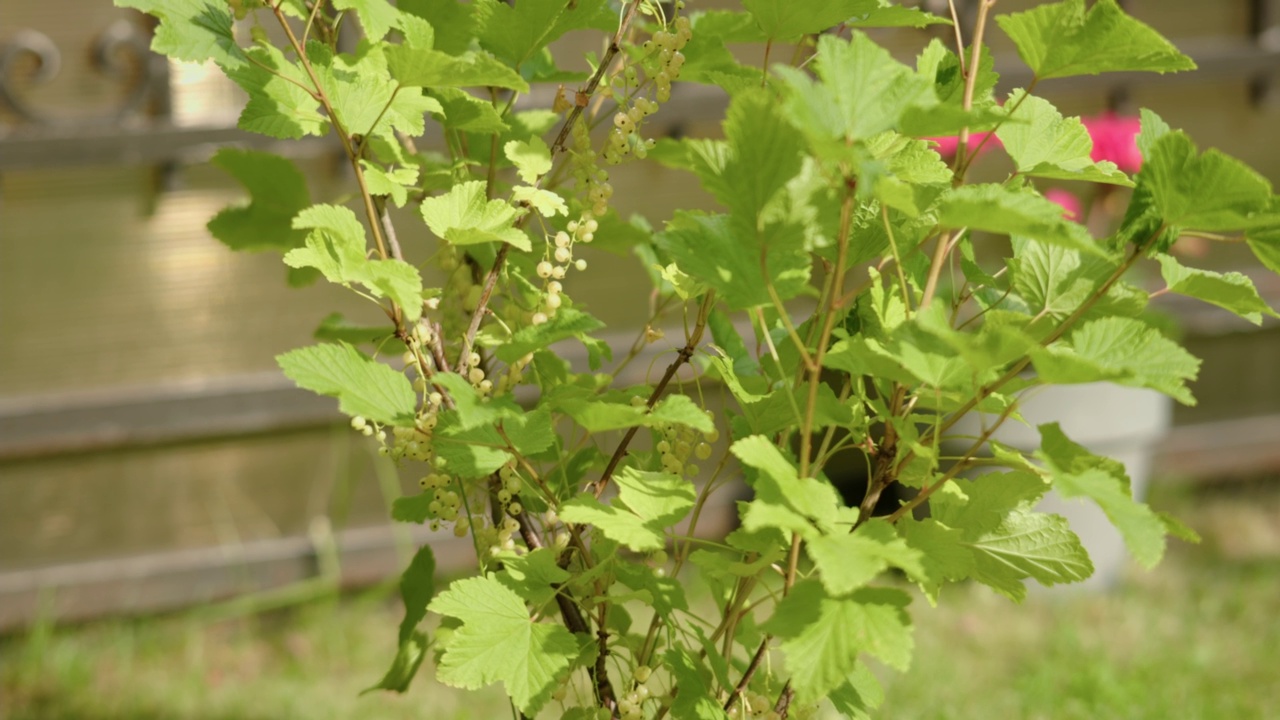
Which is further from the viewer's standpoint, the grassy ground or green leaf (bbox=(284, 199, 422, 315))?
the grassy ground

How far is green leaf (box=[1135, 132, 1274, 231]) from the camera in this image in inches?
22.1

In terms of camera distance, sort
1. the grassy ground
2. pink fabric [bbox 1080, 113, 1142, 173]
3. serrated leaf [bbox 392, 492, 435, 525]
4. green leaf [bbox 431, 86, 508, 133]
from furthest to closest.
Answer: pink fabric [bbox 1080, 113, 1142, 173]
the grassy ground
serrated leaf [bbox 392, 492, 435, 525]
green leaf [bbox 431, 86, 508, 133]

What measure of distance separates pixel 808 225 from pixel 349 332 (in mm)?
424

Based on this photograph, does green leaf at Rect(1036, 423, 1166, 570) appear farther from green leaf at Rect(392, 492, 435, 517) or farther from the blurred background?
the blurred background

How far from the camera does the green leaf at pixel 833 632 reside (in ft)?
1.88

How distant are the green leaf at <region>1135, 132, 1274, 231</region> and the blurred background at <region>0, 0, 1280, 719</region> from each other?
1.68 meters

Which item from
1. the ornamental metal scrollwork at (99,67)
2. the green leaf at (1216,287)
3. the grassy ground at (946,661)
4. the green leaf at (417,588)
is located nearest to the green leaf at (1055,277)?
the green leaf at (1216,287)

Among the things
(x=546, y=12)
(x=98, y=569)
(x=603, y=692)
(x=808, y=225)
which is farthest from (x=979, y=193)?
(x=98, y=569)

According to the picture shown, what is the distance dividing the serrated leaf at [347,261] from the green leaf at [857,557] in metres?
0.25

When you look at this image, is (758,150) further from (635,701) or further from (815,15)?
(635,701)

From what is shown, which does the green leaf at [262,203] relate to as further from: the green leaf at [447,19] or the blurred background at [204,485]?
the blurred background at [204,485]

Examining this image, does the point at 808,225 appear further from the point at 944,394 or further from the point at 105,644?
the point at 105,644

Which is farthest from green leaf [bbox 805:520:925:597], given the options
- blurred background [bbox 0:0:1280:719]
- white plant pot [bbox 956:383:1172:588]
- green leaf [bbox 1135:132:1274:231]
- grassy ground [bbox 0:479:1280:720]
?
white plant pot [bbox 956:383:1172:588]

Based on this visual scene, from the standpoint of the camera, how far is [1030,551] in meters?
0.69
